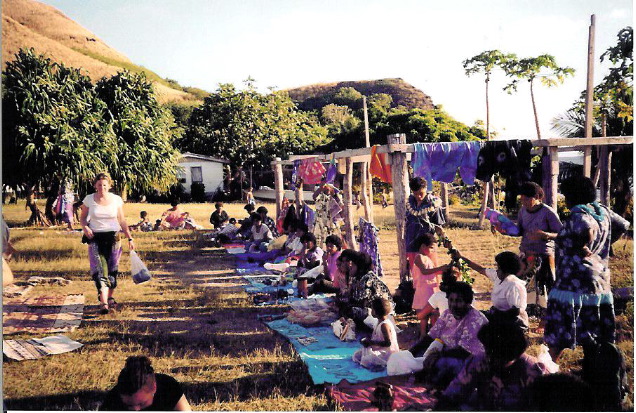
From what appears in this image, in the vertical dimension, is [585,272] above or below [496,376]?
above

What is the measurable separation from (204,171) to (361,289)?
23157 mm

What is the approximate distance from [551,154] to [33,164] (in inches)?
397

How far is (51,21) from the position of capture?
715 cm

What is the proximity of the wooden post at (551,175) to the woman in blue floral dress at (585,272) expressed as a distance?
1683 millimetres

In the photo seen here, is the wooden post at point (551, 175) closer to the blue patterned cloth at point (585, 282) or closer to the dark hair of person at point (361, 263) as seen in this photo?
the blue patterned cloth at point (585, 282)

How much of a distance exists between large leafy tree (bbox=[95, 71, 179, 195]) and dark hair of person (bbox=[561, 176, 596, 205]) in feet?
37.6

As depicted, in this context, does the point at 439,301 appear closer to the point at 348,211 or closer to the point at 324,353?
the point at 324,353

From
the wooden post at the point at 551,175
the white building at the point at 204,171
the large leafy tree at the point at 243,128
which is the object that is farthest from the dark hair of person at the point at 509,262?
the large leafy tree at the point at 243,128

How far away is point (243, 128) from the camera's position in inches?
1129

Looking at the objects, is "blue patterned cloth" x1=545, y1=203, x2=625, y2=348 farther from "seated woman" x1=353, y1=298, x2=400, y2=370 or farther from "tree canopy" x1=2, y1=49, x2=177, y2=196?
"tree canopy" x1=2, y1=49, x2=177, y2=196

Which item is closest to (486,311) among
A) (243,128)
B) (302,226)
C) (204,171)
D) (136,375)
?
(136,375)

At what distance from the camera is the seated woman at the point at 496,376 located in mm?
3586

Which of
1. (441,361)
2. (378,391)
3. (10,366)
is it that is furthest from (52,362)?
(441,361)

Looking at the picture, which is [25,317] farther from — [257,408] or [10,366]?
[257,408]
